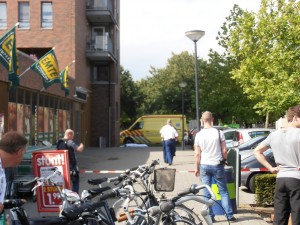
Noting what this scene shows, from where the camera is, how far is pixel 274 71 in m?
22.7

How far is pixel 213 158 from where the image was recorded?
8.12m

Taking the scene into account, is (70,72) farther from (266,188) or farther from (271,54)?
(266,188)

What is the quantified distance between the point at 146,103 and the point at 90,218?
5666 cm

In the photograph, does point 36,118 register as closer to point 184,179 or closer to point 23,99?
point 23,99

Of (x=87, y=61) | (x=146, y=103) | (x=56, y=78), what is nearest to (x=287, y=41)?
(x=56, y=78)

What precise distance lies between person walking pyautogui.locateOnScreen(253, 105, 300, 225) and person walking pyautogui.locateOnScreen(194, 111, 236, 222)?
7.97ft

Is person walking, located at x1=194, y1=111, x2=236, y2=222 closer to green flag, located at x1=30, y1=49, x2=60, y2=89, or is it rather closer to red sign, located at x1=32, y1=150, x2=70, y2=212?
red sign, located at x1=32, y1=150, x2=70, y2=212

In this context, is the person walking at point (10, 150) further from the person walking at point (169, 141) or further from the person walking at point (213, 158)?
the person walking at point (169, 141)

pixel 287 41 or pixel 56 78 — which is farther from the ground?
pixel 287 41

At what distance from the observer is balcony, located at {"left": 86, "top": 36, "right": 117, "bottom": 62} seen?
106 feet

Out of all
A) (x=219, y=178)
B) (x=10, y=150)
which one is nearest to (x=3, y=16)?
(x=219, y=178)

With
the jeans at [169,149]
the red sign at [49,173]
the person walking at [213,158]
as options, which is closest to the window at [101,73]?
the jeans at [169,149]

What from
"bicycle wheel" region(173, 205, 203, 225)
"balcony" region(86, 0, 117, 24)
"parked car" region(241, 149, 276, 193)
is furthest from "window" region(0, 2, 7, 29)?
"bicycle wheel" region(173, 205, 203, 225)

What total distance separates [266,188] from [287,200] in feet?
13.0
